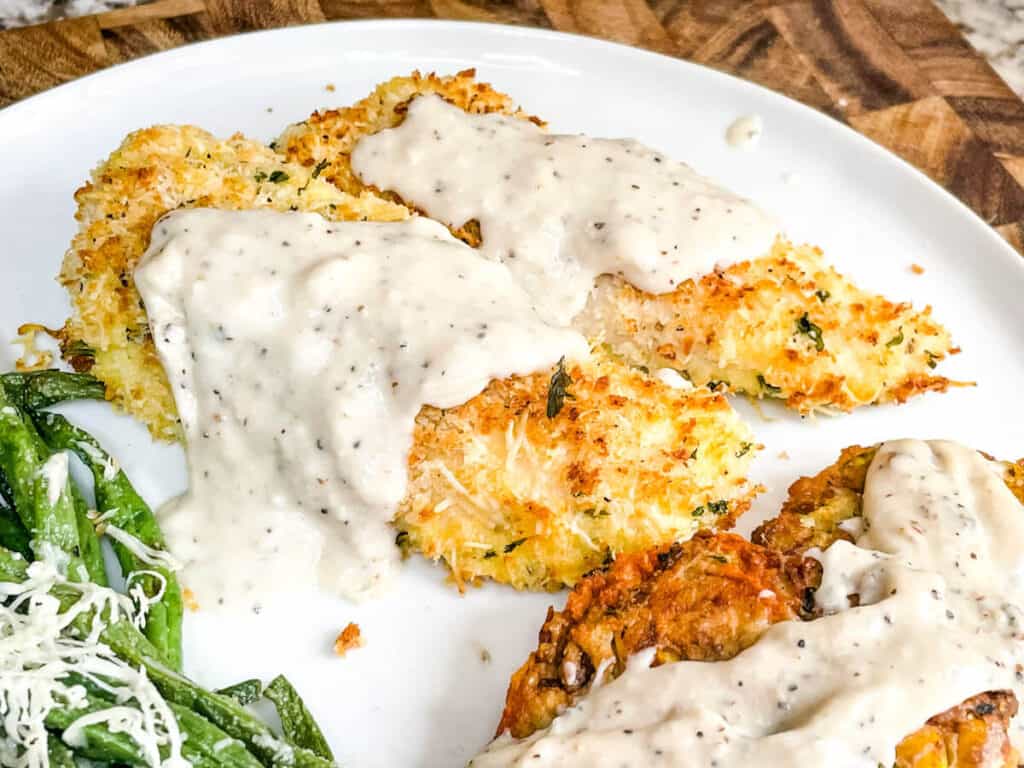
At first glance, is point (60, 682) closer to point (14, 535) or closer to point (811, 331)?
point (14, 535)

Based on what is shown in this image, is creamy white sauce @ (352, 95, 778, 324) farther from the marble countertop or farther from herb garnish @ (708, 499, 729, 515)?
the marble countertop

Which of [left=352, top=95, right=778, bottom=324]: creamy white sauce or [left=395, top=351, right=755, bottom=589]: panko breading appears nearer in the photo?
[left=395, top=351, right=755, bottom=589]: panko breading

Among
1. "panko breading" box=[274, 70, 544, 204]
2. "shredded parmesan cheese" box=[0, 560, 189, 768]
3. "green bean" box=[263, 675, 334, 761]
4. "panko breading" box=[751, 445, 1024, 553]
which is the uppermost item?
"panko breading" box=[274, 70, 544, 204]

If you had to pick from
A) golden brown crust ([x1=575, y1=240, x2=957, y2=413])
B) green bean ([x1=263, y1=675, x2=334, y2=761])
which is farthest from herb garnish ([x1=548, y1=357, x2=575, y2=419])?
green bean ([x1=263, y1=675, x2=334, y2=761])

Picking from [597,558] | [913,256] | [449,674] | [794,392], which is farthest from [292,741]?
[913,256]

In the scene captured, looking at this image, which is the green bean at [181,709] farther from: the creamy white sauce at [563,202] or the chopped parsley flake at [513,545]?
the creamy white sauce at [563,202]

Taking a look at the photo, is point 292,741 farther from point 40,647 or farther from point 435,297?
point 435,297

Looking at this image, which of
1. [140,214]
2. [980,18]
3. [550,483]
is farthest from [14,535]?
[980,18]
